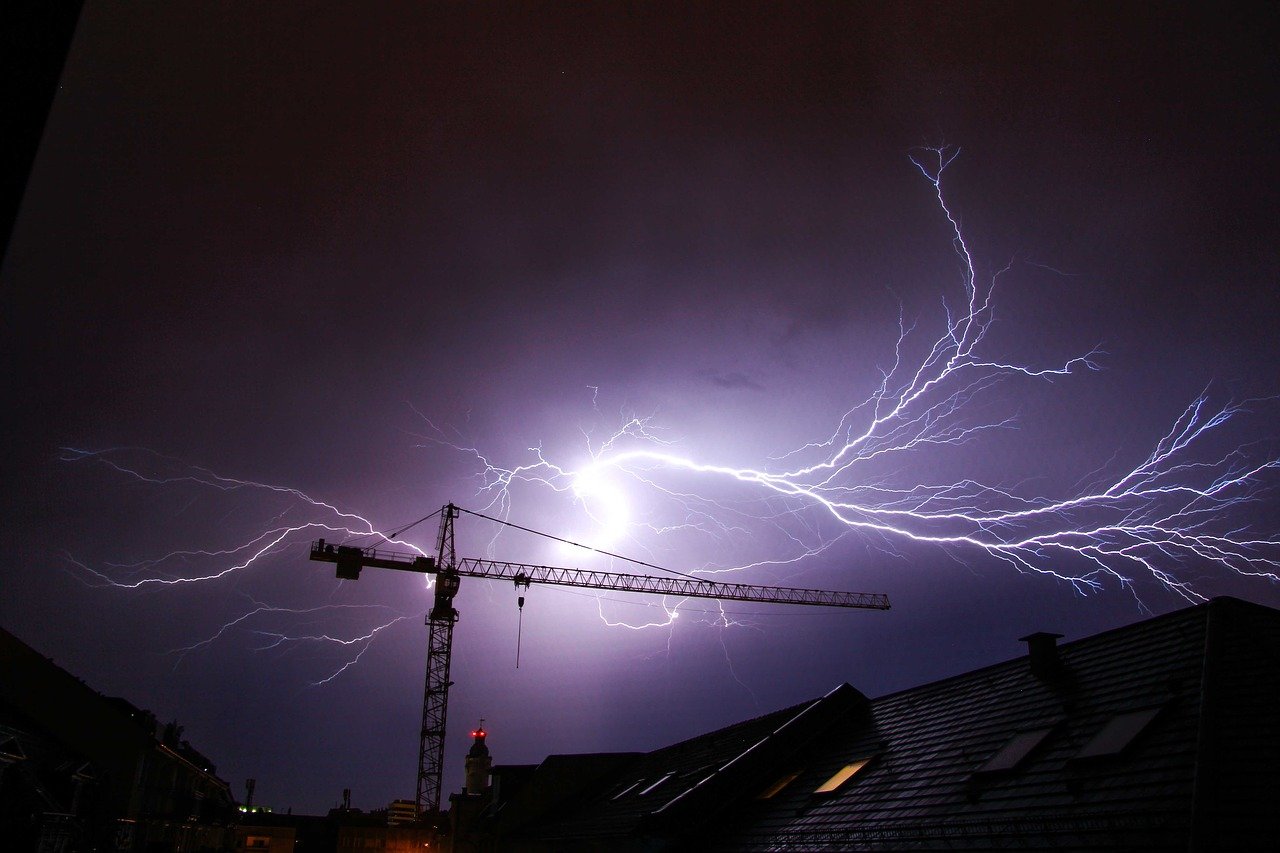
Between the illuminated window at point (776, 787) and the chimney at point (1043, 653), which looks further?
the illuminated window at point (776, 787)

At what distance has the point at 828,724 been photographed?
1495 cm

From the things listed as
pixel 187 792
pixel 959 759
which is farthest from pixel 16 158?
pixel 187 792

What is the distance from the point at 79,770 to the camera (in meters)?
17.4

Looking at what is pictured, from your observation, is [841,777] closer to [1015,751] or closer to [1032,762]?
[1015,751]

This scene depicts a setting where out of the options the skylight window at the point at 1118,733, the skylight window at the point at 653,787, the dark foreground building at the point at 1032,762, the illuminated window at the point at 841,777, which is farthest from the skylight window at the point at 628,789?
the skylight window at the point at 1118,733

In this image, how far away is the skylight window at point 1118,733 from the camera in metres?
7.79

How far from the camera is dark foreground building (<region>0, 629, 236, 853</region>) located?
14.4 m

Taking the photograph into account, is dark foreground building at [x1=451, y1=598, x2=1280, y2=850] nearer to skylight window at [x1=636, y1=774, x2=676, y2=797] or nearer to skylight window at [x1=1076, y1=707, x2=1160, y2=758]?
skylight window at [x1=1076, y1=707, x2=1160, y2=758]

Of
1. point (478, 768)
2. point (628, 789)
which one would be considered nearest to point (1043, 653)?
point (628, 789)

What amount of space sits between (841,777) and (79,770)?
1694cm

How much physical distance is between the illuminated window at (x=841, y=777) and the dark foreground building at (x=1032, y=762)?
0.19 feet

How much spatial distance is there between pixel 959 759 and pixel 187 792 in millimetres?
Result: 27839

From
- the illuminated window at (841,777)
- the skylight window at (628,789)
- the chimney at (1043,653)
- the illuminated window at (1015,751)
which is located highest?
the chimney at (1043,653)

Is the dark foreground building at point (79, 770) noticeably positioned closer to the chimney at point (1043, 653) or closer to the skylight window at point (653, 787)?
the skylight window at point (653, 787)
